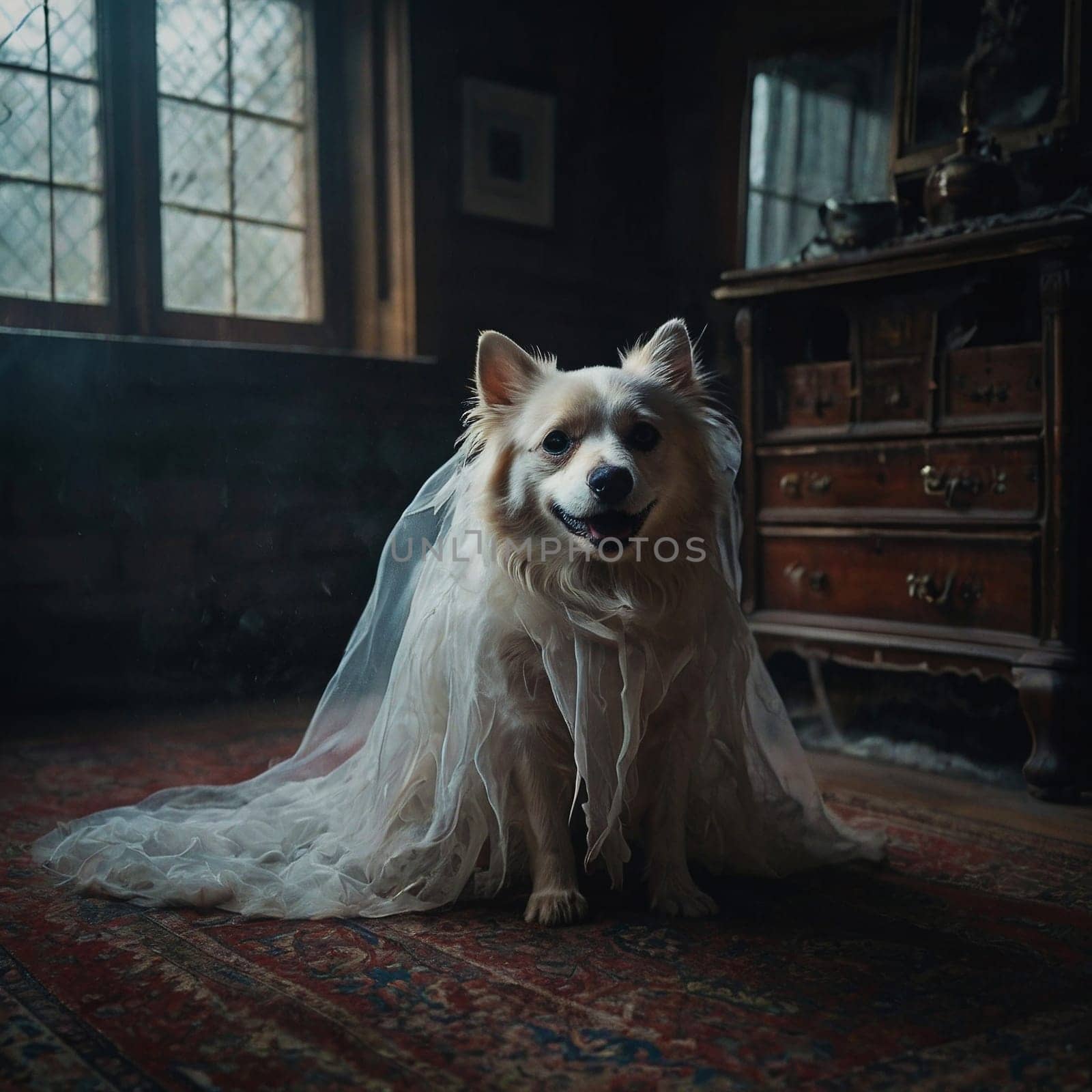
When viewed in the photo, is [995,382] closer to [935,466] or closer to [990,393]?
[990,393]

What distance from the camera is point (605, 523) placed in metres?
1.79

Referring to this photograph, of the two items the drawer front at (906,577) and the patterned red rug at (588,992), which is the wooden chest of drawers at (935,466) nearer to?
the drawer front at (906,577)

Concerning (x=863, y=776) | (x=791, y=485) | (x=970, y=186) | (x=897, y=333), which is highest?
(x=970, y=186)

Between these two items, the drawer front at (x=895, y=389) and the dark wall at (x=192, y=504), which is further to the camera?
the dark wall at (x=192, y=504)

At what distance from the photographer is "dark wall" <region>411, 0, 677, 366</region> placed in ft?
13.0

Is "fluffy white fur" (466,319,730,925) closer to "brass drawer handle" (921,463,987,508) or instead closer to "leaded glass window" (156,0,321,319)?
"brass drawer handle" (921,463,987,508)

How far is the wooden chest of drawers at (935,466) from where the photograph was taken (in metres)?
2.55

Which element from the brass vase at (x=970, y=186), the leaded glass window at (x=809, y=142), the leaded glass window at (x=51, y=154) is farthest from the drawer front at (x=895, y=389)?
the leaded glass window at (x=51, y=154)

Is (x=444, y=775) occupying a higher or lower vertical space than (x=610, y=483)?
lower

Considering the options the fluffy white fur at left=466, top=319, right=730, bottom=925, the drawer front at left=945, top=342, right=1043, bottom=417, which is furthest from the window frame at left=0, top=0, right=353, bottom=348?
the drawer front at left=945, top=342, right=1043, bottom=417

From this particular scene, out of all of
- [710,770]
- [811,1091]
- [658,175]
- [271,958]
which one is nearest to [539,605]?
[710,770]

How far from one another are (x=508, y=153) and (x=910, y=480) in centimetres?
211

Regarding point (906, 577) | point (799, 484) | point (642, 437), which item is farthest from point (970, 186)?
point (642, 437)

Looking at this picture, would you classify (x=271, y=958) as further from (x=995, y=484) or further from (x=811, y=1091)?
(x=995, y=484)
